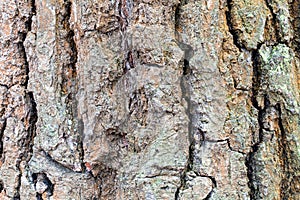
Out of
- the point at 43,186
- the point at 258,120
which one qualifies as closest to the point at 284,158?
the point at 258,120

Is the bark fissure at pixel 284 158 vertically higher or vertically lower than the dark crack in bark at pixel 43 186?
higher

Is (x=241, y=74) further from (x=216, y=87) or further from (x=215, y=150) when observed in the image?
(x=215, y=150)

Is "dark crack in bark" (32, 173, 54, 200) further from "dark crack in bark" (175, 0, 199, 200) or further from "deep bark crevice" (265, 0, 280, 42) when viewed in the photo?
"deep bark crevice" (265, 0, 280, 42)

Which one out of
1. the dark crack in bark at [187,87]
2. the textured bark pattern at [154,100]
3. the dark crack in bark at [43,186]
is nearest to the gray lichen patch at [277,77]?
the textured bark pattern at [154,100]

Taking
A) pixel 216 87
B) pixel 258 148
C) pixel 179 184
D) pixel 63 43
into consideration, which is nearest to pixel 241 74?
pixel 216 87

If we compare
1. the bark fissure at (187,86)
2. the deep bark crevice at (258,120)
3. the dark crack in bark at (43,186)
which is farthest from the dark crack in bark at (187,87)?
the dark crack in bark at (43,186)

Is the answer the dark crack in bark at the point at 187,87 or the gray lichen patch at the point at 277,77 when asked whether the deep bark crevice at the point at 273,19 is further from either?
the dark crack in bark at the point at 187,87

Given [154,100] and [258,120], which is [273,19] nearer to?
[258,120]

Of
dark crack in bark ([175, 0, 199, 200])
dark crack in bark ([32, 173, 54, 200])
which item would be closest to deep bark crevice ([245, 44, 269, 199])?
dark crack in bark ([175, 0, 199, 200])

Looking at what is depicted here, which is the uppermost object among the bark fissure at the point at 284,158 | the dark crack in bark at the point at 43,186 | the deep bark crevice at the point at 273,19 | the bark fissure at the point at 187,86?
the deep bark crevice at the point at 273,19
